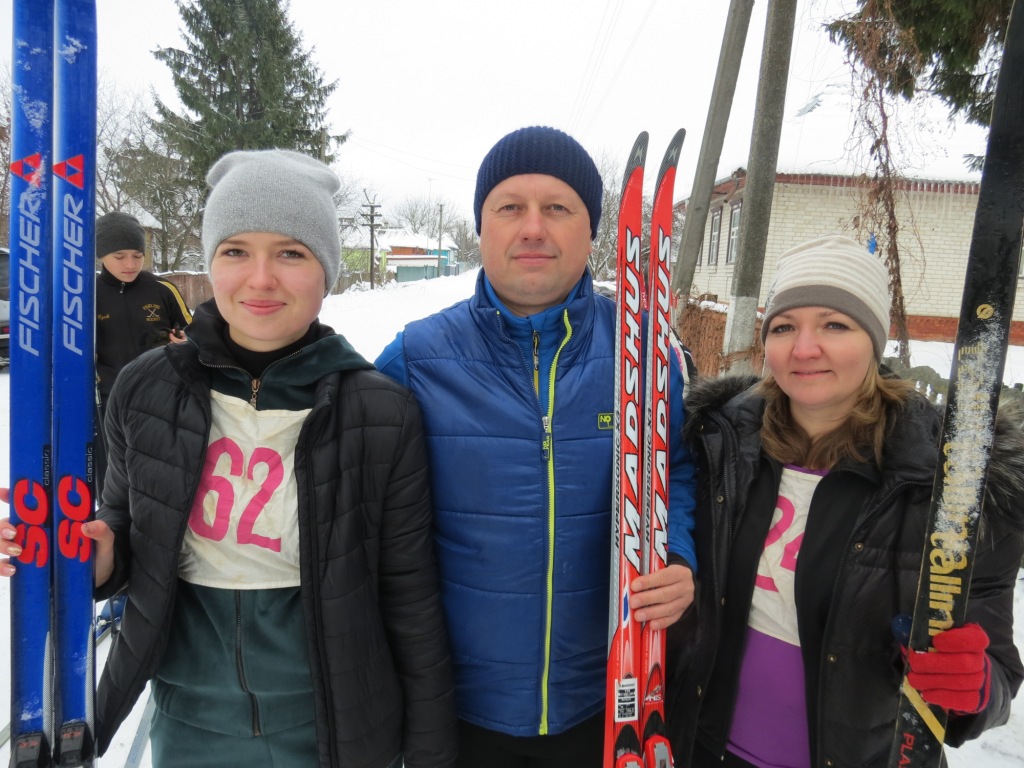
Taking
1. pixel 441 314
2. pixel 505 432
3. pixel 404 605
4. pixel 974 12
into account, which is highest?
pixel 974 12

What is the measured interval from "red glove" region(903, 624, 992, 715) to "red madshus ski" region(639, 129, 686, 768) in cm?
52

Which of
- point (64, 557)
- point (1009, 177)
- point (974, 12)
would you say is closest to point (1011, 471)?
point (1009, 177)

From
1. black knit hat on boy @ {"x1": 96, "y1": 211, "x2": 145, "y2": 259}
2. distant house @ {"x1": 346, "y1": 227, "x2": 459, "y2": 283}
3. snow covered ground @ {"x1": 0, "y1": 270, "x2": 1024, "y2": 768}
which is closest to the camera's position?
snow covered ground @ {"x1": 0, "y1": 270, "x2": 1024, "y2": 768}

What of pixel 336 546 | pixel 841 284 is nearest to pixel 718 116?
pixel 841 284

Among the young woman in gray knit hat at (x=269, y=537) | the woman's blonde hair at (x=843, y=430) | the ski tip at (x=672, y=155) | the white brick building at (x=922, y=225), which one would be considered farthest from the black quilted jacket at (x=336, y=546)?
the white brick building at (x=922, y=225)

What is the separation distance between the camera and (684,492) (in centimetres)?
147

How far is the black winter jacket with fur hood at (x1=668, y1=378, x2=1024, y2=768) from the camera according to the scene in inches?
45.1

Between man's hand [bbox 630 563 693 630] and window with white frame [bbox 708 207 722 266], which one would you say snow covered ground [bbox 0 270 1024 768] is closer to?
man's hand [bbox 630 563 693 630]

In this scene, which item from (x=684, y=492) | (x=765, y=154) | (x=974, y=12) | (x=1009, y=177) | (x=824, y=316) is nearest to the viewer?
(x=1009, y=177)

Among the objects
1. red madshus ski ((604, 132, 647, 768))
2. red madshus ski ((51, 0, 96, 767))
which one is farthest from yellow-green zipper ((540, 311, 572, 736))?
red madshus ski ((51, 0, 96, 767))

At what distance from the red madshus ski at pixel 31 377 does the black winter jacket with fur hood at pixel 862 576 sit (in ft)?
4.96

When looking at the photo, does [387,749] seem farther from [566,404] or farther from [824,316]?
[824,316]

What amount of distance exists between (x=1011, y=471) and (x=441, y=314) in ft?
4.14

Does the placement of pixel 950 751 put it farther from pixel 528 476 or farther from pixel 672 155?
pixel 672 155
